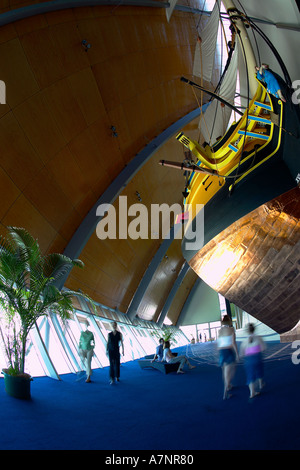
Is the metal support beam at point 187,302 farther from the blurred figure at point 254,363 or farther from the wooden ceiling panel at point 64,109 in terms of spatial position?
the blurred figure at point 254,363

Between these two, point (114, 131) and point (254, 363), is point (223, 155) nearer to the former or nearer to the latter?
point (114, 131)

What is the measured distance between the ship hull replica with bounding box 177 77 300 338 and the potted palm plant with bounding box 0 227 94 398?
4.28 metres

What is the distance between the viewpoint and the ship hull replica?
288 inches

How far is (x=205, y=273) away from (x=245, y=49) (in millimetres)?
7105

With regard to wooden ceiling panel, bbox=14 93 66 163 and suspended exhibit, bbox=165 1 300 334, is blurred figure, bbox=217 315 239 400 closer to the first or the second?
suspended exhibit, bbox=165 1 300 334

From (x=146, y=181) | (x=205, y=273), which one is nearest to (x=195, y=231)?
(x=205, y=273)

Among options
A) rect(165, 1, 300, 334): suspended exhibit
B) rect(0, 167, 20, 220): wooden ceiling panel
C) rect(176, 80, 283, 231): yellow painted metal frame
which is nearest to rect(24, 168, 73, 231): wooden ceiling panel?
rect(0, 167, 20, 220): wooden ceiling panel

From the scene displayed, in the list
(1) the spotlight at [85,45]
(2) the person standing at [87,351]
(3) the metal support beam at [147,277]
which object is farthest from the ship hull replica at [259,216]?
(3) the metal support beam at [147,277]

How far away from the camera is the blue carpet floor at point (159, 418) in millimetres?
3084

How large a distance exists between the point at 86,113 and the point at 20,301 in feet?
26.8

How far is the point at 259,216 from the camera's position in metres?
7.74

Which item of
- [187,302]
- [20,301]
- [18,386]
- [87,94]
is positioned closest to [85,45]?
[87,94]

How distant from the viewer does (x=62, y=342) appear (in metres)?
→ 10.6

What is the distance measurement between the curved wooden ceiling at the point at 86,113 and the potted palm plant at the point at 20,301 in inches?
145
